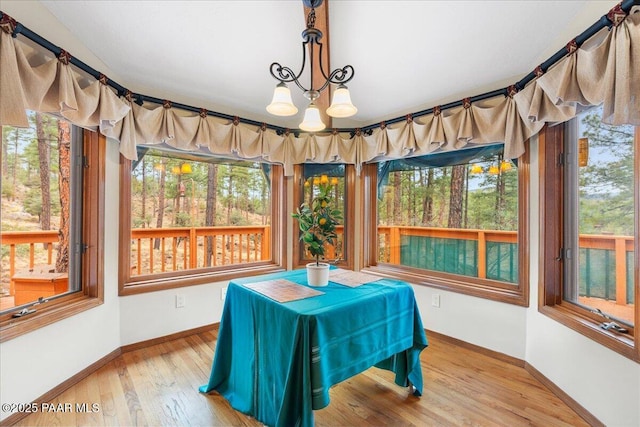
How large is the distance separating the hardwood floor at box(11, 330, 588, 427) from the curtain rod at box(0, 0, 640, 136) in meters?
2.18

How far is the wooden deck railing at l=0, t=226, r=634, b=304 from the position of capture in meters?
1.78

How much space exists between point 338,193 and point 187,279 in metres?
1.96

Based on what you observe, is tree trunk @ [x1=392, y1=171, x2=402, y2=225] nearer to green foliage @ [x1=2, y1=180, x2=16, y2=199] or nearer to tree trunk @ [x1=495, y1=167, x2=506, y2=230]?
tree trunk @ [x1=495, y1=167, x2=506, y2=230]

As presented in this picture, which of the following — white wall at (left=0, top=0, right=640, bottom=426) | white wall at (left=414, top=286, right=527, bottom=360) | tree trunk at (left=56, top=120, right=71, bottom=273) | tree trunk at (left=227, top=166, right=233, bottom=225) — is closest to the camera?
white wall at (left=0, top=0, right=640, bottom=426)

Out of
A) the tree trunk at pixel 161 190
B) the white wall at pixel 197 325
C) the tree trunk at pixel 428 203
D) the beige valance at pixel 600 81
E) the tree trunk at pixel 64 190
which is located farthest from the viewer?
the tree trunk at pixel 428 203

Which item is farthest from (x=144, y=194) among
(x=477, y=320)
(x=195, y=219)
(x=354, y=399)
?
(x=477, y=320)

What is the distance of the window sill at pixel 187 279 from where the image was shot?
8.41ft

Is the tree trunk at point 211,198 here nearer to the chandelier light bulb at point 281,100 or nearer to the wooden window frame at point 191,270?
the wooden window frame at point 191,270

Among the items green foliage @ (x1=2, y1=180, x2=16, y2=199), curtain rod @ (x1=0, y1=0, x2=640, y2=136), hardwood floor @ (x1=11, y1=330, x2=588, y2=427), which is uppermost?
curtain rod @ (x1=0, y1=0, x2=640, y2=136)

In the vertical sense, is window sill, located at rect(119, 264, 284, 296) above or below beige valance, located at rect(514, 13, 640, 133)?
below

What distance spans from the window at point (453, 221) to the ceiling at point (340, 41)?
0.72 meters

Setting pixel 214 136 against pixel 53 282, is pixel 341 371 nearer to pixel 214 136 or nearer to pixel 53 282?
pixel 53 282

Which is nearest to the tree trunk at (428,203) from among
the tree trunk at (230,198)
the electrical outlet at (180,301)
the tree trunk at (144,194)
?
the tree trunk at (230,198)

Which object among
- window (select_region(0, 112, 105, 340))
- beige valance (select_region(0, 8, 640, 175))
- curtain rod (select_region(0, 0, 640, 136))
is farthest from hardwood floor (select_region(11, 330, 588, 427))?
curtain rod (select_region(0, 0, 640, 136))
